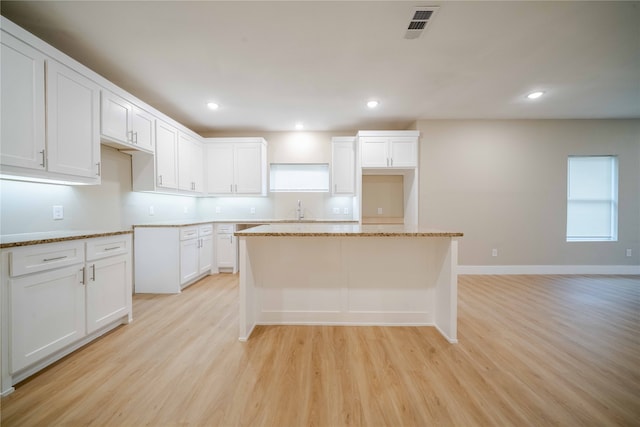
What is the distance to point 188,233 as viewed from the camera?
11.6ft

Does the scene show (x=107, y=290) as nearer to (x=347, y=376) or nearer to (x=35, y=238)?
(x=35, y=238)

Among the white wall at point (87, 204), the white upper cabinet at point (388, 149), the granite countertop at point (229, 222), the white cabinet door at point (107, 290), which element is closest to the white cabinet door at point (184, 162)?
the white wall at point (87, 204)

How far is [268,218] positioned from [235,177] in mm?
990

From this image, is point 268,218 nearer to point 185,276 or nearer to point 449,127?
point 185,276

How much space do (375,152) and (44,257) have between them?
12.9ft

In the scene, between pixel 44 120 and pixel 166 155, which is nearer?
pixel 44 120

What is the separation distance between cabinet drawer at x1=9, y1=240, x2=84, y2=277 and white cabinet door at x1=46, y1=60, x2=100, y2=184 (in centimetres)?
65

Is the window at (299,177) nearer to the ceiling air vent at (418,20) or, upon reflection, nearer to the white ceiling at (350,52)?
the white ceiling at (350,52)

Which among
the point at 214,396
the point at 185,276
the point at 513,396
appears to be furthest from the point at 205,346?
the point at 513,396

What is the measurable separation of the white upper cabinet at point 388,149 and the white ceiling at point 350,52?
0.46 m

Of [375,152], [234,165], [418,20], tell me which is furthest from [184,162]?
[418,20]

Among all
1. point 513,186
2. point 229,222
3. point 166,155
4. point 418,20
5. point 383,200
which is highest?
point 418,20

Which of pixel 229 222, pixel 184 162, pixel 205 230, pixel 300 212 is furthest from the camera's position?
pixel 300 212

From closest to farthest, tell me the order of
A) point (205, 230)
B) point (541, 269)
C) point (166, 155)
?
point (166, 155) < point (205, 230) < point (541, 269)
